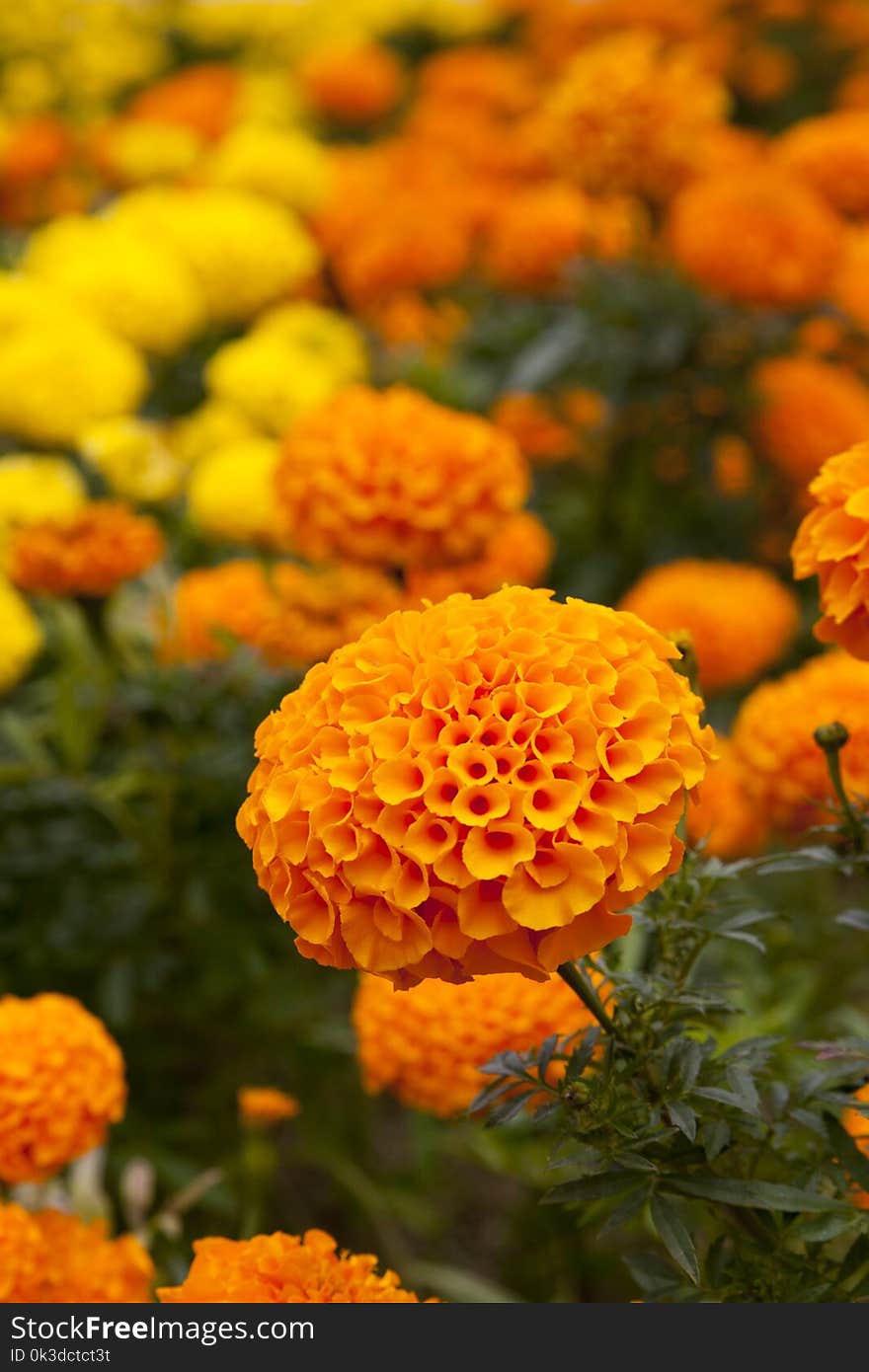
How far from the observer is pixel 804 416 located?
2.74m

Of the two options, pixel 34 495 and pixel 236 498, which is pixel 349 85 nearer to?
pixel 236 498

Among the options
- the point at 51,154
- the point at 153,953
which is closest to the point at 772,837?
the point at 153,953

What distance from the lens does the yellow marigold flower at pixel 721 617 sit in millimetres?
2217

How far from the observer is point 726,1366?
0.99 m

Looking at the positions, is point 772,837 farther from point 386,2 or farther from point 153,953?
point 386,2

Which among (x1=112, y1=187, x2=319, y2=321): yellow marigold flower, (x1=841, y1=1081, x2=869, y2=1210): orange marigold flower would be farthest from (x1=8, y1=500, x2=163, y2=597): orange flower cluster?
(x1=112, y1=187, x2=319, y2=321): yellow marigold flower

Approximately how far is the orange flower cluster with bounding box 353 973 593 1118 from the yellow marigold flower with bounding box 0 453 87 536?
103 cm

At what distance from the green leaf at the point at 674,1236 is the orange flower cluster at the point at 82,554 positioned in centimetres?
108

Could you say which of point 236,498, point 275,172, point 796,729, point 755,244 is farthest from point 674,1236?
point 275,172

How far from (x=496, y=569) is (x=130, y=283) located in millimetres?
1091

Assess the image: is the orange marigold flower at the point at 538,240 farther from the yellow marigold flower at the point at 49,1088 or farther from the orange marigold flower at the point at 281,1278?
the orange marigold flower at the point at 281,1278

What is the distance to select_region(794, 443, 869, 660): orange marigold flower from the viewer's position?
3.44 ft

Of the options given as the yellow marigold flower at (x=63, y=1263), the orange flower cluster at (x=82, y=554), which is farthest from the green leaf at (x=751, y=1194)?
the orange flower cluster at (x=82, y=554)

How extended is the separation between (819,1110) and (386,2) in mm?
5123
